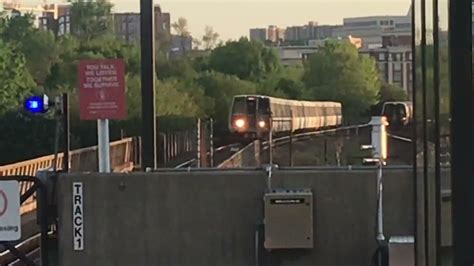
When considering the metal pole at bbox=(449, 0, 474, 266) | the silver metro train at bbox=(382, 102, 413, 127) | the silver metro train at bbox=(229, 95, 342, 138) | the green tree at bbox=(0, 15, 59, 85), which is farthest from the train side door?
the metal pole at bbox=(449, 0, 474, 266)

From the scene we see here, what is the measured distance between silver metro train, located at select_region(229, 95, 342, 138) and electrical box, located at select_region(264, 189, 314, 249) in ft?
81.3

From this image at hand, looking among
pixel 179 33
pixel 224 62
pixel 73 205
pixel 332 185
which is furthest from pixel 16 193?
pixel 224 62

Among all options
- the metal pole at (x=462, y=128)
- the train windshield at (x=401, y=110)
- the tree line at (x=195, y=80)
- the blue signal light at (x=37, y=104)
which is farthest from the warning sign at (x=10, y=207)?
the tree line at (x=195, y=80)

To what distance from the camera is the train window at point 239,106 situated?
42.1m

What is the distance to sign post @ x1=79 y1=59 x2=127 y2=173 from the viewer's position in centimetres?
1267

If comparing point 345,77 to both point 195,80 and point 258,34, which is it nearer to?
point 195,80

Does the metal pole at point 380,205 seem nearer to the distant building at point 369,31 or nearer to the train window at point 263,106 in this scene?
the train window at point 263,106

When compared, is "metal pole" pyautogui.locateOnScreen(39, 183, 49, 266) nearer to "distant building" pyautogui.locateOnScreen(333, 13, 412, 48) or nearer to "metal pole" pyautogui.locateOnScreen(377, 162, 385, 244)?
"metal pole" pyautogui.locateOnScreen(377, 162, 385, 244)

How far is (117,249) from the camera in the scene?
12344mm

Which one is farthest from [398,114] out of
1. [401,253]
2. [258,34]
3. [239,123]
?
[258,34]

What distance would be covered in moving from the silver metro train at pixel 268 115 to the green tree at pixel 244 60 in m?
20.1

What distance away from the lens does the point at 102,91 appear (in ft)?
42.1

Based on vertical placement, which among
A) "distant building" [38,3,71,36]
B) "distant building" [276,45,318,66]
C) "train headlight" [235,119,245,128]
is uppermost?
"distant building" [38,3,71,36]

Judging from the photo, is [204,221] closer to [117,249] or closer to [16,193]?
[117,249]
